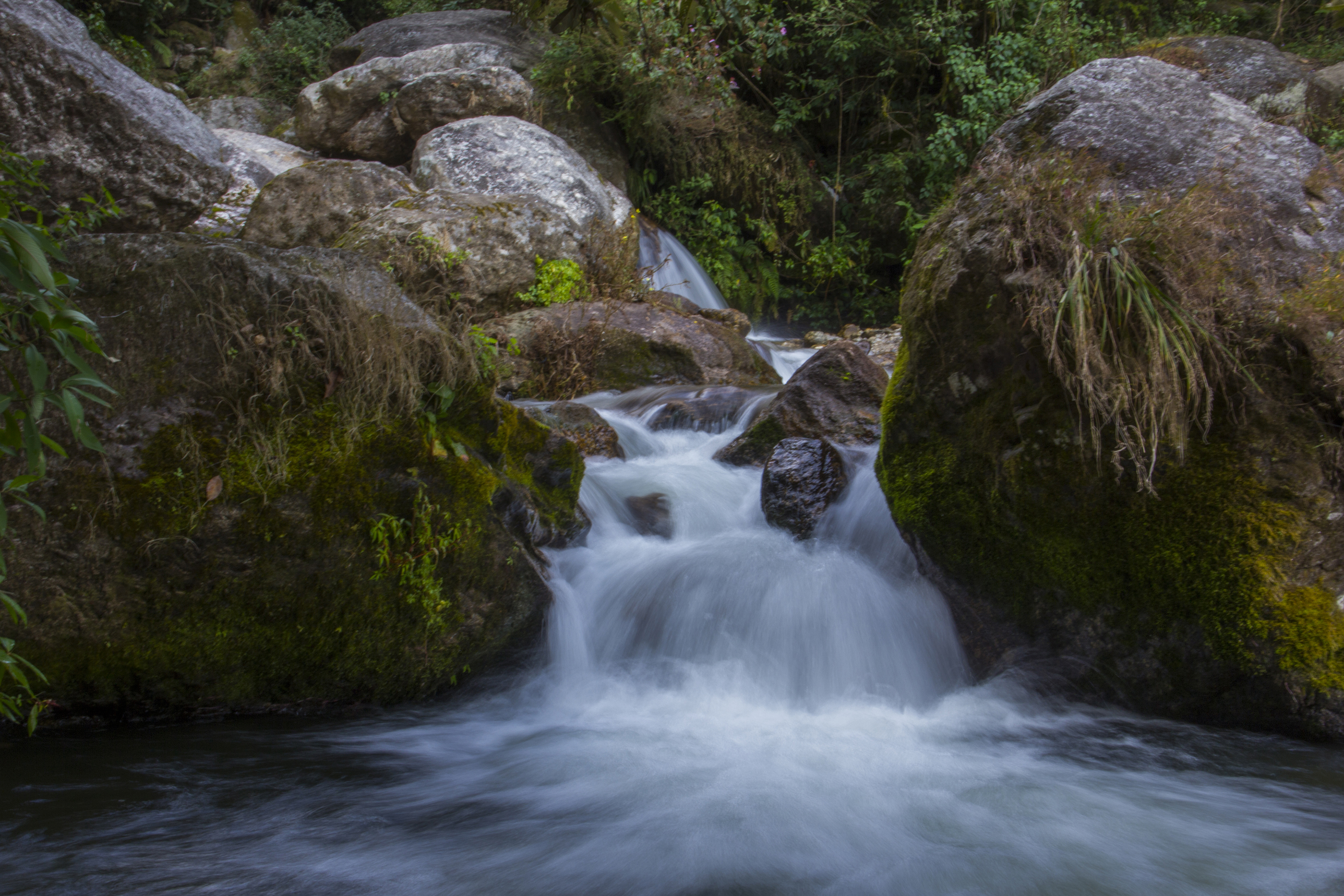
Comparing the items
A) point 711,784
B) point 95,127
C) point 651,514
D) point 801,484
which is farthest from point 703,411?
point 95,127

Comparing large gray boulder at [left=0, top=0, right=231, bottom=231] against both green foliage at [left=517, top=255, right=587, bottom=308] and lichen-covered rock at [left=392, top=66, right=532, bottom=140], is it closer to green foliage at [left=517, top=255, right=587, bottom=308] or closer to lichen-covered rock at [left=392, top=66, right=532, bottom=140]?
green foliage at [left=517, top=255, right=587, bottom=308]

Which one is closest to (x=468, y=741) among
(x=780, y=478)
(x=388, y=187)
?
(x=780, y=478)

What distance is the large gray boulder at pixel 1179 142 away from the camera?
11.5 ft

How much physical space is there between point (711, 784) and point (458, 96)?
1078cm

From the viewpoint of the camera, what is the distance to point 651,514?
5379mm

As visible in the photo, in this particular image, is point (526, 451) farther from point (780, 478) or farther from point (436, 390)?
point (780, 478)

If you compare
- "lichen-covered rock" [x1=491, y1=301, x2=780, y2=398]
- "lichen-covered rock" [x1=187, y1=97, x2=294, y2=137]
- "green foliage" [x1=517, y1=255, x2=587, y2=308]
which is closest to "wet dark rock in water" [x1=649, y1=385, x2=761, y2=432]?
"lichen-covered rock" [x1=491, y1=301, x2=780, y2=398]

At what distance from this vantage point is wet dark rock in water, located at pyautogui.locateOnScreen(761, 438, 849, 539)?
16.5 ft

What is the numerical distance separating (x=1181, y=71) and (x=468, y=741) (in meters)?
4.88

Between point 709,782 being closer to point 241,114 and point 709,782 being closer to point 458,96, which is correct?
point 458,96

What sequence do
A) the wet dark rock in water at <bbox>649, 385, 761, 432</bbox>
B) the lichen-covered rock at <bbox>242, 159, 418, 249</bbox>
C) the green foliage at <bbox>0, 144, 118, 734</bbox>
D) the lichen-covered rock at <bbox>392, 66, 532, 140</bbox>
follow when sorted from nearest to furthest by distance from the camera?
the green foliage at <bbox>0, 144, 118, 734</bbox> < the wet dark rock in water at <bbox>649, 385, 761, 432</bbox> < the lichen-covered rock at <bbox>242, 159, 418, 249</bbox> < the lichen-covered rock at <bbox>392, 66, 532, 140</bbox>

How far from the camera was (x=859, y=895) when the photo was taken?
2.55 meters

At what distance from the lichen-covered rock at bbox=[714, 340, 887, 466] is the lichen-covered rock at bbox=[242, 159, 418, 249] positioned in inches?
184

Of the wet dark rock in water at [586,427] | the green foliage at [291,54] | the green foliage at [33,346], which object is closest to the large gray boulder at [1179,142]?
the wet dark rock in water at [586,427]
